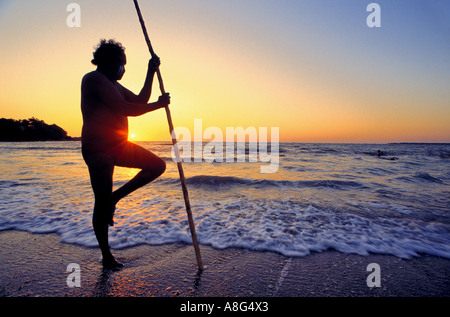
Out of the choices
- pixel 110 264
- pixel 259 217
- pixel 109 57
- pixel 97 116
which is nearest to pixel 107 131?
pixel 97 116

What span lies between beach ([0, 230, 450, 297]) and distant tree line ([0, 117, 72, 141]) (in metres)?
105

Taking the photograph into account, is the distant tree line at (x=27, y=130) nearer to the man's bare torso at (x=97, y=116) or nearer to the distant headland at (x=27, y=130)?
the distant headland at (x=27, y=130)

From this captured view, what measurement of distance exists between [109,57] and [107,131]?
3.23 ft

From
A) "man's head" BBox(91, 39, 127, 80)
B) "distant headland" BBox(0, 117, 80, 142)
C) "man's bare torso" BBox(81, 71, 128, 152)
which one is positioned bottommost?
"man's bare torso" BBox(81, 71, 128, 152)

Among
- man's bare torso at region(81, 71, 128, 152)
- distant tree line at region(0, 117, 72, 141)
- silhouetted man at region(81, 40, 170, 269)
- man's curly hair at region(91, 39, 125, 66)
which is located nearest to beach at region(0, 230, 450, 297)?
silhouetted man at region(81, 40, 170, 269)

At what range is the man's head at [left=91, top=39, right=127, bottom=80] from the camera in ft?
9.05

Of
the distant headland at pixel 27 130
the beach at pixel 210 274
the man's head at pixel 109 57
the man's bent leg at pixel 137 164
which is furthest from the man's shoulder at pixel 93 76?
the distant headland at pixel 27 130

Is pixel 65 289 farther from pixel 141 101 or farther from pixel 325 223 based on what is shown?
pixel 325 223

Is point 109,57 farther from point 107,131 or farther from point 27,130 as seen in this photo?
point 27,130

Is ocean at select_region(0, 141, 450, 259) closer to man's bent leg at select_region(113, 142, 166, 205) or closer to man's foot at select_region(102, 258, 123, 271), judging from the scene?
man's foot at select_region(102, 258, 123, 271)

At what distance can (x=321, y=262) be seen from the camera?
3.23 meters

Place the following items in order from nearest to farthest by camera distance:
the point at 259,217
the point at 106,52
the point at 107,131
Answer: the point at 107,131
the point at 106,52
the point at 259,217

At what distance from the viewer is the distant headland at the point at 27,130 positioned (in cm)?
7788

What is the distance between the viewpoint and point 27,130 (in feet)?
271
